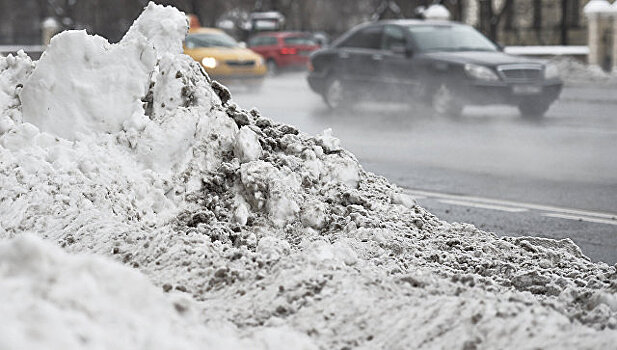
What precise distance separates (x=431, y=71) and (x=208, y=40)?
935cm

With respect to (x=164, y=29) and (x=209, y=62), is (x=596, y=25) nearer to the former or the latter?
(x=209, y=62)

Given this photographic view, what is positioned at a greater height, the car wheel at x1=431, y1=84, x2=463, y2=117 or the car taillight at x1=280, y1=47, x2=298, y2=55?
the car wheel at x1=431, y1=84, x2=463, y2=117

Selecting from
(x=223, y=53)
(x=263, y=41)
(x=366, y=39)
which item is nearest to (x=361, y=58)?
(x=366, y=39)

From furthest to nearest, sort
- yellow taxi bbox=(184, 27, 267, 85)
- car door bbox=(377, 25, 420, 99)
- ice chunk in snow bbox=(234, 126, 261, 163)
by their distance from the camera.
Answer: yellow taxi bbox=(184, 27, 267, 85), car door bbox=(377, 25, 420, 99), ice chunk in snow bbox=(234, 126, 261, 163)

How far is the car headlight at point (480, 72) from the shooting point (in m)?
16.3

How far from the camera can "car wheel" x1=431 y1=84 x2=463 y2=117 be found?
16656mm

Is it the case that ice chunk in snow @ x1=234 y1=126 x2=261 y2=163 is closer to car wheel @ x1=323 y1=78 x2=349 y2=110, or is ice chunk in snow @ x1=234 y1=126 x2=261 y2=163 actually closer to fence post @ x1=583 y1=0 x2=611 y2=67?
car wheel @ x1=323 y1=78 x2=349 y2=110

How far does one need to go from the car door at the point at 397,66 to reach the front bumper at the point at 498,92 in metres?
1.09

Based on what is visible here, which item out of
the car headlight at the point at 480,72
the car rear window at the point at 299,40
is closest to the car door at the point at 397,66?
the car headlight at the point at 480,72

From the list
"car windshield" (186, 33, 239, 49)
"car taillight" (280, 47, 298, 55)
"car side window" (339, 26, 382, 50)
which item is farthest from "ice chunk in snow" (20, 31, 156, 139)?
"car taillight" (280, 47, 298, 55)

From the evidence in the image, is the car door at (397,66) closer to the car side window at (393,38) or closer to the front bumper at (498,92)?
the car side window at (393,38)

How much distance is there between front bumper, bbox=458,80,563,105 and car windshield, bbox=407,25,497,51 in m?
1.19

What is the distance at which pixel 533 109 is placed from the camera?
16938 millimetres

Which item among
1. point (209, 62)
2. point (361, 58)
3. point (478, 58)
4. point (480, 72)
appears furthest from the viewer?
point (209, 62)
